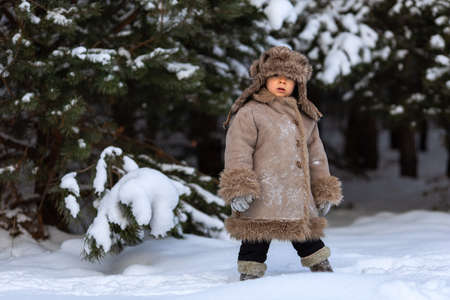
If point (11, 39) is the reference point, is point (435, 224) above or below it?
below

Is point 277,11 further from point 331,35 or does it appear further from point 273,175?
point 273,175

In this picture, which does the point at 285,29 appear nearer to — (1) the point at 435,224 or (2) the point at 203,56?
(2) the point at 203,56

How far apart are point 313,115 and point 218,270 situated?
4.59 ft

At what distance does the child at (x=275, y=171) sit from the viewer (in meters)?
3.24

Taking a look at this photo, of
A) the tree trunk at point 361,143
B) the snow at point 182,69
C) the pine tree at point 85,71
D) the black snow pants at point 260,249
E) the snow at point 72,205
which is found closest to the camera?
the black snow pants at point 260,249

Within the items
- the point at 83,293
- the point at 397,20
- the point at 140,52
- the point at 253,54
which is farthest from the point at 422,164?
the point at 83,293

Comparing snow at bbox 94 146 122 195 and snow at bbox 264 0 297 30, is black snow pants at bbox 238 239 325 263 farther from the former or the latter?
snow at bbox 264 0 297 30

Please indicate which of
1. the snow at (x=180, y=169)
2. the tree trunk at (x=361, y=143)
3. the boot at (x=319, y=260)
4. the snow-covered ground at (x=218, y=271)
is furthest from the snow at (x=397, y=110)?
the tree trunk at (x=361, y=143)

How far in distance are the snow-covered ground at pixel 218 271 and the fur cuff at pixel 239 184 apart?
21.7 inches

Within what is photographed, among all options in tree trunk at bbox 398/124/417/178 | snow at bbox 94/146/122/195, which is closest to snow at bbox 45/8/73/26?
snow at bbox 94/146/122/195

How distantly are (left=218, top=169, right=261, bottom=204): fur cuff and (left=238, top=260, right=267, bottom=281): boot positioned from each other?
48 cm

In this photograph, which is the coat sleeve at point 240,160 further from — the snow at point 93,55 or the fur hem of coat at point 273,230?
the snow at point 93,55

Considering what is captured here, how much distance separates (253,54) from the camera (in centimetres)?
566

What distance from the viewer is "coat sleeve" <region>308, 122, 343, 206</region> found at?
341 cm
